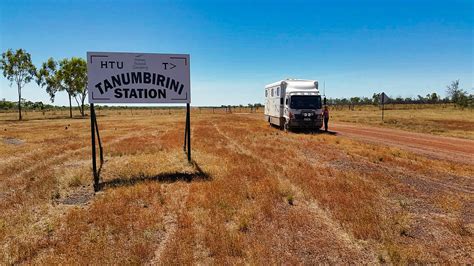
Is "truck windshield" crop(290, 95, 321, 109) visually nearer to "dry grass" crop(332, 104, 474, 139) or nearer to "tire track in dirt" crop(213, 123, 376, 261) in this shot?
"dry grass" crop(332, 104, 474, 139)

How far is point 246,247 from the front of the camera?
4.73 m

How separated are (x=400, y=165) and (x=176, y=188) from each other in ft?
25.8

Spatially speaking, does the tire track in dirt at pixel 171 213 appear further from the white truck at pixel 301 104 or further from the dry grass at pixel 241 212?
the white truck at pixel 301 104

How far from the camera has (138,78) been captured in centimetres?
991

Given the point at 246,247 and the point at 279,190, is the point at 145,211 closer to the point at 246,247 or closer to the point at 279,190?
the point at 246,247

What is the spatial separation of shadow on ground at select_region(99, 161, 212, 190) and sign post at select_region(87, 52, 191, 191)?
31.6 inches

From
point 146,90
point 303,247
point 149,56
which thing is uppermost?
point 149,56

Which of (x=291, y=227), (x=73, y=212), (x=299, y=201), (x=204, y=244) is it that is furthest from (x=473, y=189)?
(x=73, y=212)

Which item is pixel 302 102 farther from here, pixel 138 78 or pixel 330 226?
pixel 330 226

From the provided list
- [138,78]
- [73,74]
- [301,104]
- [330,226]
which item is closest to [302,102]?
[301,104]

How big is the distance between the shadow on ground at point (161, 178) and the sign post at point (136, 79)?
80 cm

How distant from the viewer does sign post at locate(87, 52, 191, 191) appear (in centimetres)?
939

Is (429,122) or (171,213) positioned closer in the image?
(171,213)

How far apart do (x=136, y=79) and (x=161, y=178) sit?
3423 millimetres
